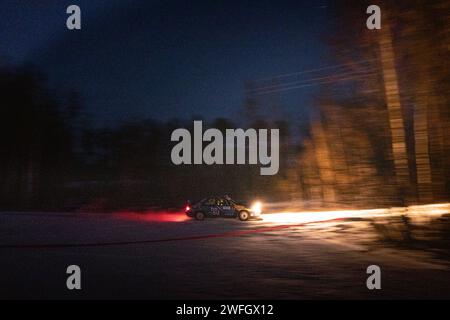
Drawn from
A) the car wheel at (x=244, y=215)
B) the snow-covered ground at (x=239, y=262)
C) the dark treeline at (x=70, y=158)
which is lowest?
the snow-covered ground at (x=239, y=262)

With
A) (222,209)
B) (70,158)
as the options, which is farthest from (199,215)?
(70,158)

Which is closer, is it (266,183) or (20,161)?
(266,183)

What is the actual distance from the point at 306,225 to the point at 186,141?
678 centimetres

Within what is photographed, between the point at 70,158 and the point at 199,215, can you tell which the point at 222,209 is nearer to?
the point at 199,215

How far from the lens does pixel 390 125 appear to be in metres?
11.8

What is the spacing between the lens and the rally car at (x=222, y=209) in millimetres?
21078

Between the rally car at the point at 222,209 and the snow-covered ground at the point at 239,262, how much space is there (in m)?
5.61

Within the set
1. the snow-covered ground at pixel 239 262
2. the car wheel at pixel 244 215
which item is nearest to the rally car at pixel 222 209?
the car wheel at pixel 244 215

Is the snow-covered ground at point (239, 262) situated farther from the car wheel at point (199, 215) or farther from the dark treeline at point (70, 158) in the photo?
the dark treeline at point (70, 158)

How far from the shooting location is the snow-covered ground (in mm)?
7098

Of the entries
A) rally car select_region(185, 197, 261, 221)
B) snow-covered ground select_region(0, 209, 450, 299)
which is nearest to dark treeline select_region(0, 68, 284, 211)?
rally car select_region(185, 197, 261, 221)
